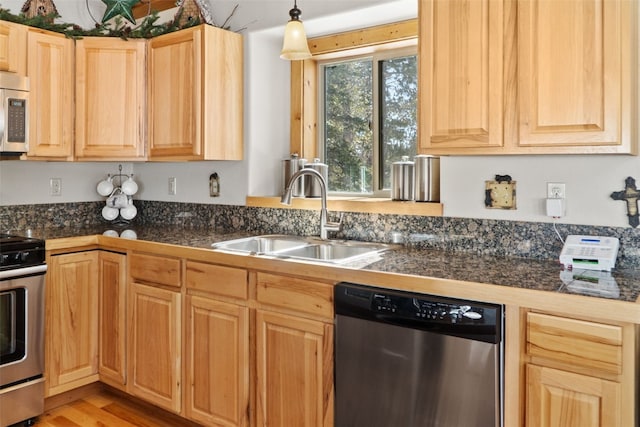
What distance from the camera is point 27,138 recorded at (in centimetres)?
270

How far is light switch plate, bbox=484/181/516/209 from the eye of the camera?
2.12m

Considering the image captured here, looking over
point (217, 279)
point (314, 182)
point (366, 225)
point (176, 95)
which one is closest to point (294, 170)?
point (314, 182)

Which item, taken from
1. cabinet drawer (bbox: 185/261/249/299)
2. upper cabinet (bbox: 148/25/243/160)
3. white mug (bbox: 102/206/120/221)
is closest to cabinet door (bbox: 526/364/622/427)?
cabinet drawer (bbox: 185/261/249/299)

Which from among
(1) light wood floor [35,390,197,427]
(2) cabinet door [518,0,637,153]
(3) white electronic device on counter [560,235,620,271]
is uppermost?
(2) cabinet door [518,0,637,153]

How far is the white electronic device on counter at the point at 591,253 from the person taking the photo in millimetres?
1791

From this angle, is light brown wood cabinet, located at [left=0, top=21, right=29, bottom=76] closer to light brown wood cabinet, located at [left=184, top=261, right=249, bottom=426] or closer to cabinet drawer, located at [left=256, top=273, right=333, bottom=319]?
light brown wood cabinet, located at [left=184, top=261, right=249, bottom=426]

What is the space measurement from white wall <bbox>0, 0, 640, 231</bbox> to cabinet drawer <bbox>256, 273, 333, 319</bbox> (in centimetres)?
72

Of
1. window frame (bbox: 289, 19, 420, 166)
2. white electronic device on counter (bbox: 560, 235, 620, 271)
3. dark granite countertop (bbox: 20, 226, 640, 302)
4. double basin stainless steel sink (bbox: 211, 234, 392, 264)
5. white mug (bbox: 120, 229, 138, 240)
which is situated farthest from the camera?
window frame (bbox: 289, 19, 420, 166)

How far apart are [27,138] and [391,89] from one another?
1933mm

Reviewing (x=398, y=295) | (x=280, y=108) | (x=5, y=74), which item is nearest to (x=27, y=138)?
(x=5, y=74)

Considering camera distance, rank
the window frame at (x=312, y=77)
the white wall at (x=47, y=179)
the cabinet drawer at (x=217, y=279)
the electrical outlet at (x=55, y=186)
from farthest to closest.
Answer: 1. the electrical outlet at (x=55, y=186)
2. the white wall at (x=47, y=179)
3. the window frame at (x=312, y=77)
4. the cabinet drawer at (x=217, y=279)

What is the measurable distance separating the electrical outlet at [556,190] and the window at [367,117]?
2.76 ft

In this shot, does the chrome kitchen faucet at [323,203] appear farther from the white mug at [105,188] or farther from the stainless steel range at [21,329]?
the white mug at [105,188]

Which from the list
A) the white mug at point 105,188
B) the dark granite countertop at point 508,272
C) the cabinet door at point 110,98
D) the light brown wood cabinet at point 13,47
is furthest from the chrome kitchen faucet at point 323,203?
the light brown wood cabinet at point 13,47
